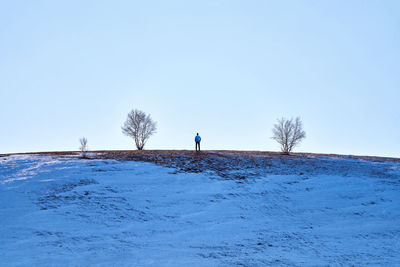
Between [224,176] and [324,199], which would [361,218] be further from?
[224,176]

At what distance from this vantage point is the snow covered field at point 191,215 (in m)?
11.8

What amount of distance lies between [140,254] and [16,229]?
20.7ft

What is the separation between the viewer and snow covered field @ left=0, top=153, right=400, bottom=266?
1184cm

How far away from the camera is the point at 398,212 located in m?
18.4

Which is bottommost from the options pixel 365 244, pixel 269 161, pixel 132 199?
pixel 365 244

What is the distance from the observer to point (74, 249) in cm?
1185

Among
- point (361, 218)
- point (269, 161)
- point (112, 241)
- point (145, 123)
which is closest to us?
point (112, 241)

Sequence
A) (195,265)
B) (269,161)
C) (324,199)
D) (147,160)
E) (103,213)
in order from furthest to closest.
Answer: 1. (269,161)
2. (147,160)
3. (324,199)
4. (103,213)
5. (195,265)

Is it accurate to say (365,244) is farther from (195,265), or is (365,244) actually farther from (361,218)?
(195,265)

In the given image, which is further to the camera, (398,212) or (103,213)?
(398,212)

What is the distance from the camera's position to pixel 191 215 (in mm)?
16469

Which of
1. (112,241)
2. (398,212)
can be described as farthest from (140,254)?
(398,212)

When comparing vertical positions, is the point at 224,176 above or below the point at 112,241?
above

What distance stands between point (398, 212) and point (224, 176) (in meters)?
11.6
